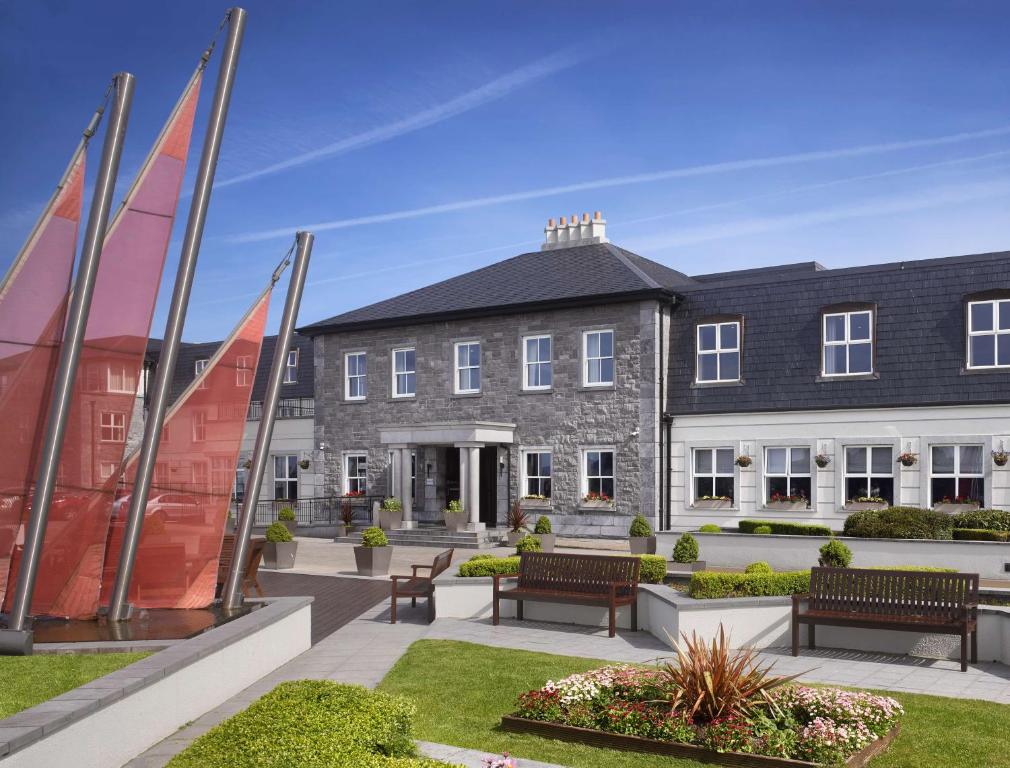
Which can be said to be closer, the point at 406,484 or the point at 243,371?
the point at 243,371

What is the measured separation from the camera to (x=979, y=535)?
67.7ft

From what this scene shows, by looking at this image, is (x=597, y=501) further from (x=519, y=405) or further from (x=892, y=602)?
(x=892, y=602)

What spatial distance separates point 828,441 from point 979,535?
6.73m

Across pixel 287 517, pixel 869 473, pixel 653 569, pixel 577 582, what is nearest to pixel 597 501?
pixel 869 473

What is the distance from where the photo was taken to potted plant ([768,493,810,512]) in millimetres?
27391

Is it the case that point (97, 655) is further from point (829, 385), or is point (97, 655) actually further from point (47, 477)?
point (829, 385)

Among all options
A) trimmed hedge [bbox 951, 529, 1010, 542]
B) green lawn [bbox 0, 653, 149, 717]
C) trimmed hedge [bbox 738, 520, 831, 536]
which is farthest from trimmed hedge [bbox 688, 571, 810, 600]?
trimmed hedge [bbox 738, 520, 831, 536]

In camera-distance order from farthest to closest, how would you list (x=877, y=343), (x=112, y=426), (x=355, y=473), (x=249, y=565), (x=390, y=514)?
(x=355, y=473), (x=390, y=514), (x=877, y=343), (x=249, y=565), (x=112, y=426)

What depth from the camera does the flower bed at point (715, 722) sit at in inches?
308

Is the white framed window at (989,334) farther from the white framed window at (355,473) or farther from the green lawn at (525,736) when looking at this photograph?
the white framed window at (355,473)

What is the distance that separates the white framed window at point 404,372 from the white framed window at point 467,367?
5.24ft

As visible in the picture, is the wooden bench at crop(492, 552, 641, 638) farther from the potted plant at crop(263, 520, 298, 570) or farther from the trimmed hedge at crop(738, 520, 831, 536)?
the trimmed hedge at crop(738, 520, 831, 536)

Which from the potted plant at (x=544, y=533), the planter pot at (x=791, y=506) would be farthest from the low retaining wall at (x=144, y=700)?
the planter pot at (x=791, y=506)

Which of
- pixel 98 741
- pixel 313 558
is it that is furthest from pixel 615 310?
pixel 98 741
